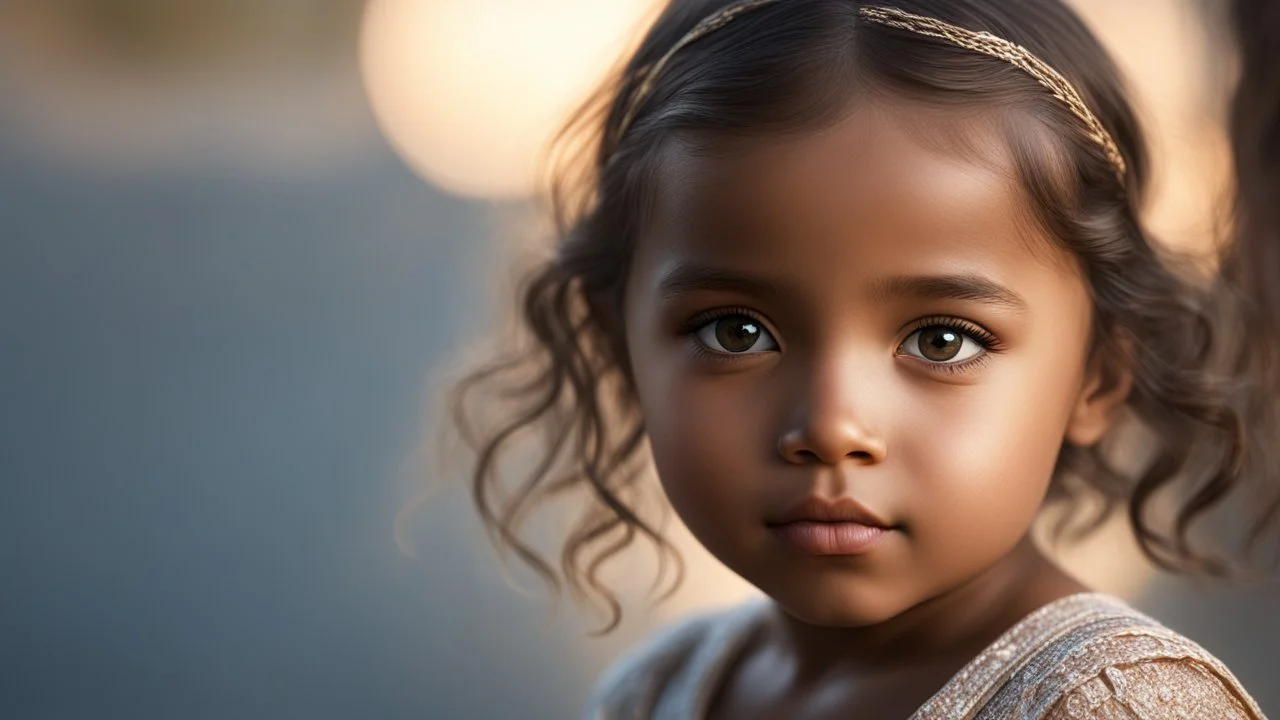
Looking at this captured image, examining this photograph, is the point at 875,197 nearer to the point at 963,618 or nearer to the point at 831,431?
the point at 831,431

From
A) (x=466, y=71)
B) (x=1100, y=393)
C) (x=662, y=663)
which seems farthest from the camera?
(x=466, y=71)

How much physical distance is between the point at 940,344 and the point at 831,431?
12 cm

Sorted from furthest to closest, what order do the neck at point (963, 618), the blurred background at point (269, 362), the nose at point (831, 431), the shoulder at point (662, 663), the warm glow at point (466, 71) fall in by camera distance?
the warm glow at point (466, 71), the blurred background at point (269, 362), the shoulder at point (662, 663), the neck at point (963, 618), the nose at point (831, 431)

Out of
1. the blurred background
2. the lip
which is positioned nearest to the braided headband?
the lip

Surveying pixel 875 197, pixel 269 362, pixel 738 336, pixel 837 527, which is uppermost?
pixel 875 197

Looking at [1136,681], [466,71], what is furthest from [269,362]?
[1136,681]

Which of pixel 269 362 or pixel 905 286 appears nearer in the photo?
pixel 905 286

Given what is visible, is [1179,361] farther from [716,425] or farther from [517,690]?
[517,690]

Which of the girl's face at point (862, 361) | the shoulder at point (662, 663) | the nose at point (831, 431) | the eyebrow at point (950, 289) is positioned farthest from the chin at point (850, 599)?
the shoulder at point (662, 663)

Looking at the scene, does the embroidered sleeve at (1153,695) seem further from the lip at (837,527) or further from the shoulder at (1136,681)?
the lip at (837,527)

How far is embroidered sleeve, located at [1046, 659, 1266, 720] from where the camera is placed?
3.06 feet

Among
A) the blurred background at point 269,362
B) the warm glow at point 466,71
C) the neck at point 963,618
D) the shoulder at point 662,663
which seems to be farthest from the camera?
the warm glow at point 466,71

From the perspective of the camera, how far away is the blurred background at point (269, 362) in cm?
263

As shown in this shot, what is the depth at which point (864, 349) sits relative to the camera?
37.8 inches
